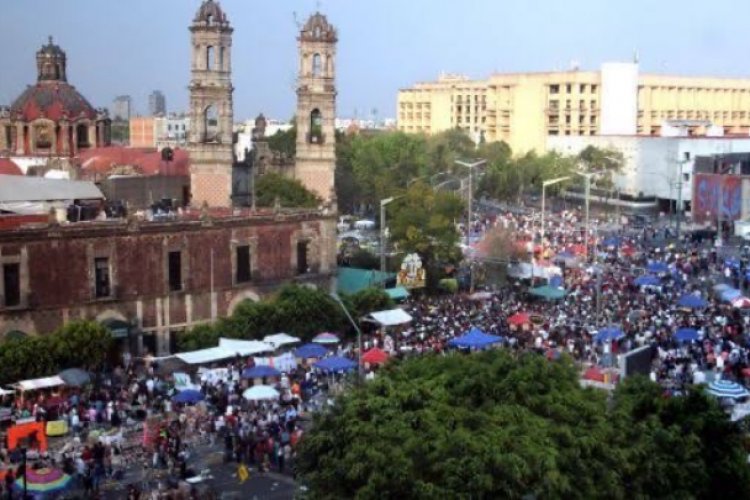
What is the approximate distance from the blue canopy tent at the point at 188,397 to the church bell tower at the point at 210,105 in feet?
70.8

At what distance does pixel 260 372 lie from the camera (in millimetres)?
31266

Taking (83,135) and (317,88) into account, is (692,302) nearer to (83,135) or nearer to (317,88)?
(317,88)

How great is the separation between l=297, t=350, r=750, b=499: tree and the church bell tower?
31.6 metres

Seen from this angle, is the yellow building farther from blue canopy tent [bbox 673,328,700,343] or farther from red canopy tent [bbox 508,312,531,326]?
blue canopy tent [bbox 673,328,700,343]

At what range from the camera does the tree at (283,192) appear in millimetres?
54750

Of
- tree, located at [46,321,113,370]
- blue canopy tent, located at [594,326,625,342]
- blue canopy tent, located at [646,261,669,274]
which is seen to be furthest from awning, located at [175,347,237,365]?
blue canopy tent, located at [646,261,669,274]

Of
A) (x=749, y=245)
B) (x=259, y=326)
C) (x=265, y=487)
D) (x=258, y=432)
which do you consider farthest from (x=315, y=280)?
(x=749, y=245)

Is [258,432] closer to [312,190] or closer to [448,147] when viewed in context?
[312,190]

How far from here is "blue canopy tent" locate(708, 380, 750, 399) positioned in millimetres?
27078

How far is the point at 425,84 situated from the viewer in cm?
14838

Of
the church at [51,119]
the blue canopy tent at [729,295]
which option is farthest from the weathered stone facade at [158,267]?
the church at [51,119]

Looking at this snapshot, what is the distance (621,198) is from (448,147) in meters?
18.4

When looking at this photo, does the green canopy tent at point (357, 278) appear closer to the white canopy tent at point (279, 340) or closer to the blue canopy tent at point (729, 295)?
the white canopy tent at point (279, 340)

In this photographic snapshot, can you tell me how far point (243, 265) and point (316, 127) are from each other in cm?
1327
